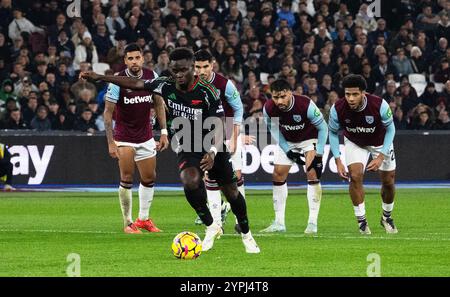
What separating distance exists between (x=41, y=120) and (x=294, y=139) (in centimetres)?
1121

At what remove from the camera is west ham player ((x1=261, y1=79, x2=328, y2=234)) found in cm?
1755

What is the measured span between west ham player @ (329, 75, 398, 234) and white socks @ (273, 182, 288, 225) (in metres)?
1.05

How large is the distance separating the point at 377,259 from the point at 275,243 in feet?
8.37

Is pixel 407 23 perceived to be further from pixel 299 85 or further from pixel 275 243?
pixel 275 243

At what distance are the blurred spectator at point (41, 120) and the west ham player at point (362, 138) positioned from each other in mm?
11756

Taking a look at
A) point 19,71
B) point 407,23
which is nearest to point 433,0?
point 407,23

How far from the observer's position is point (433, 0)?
34.4 metres

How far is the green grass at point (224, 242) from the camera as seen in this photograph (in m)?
12.7

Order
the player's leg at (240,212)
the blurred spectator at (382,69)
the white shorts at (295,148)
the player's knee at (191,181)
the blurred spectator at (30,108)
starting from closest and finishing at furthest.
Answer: the player's leg at (240,212) → the player's knee at (191,181) → the white shorts at (295,148) → the blurred spectator at (30,108) → the blurred spectator at (382,69)

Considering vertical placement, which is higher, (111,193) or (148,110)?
(148,110)

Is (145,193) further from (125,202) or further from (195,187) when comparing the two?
(195,187)

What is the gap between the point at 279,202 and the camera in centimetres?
1777

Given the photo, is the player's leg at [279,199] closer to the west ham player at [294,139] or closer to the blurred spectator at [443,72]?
the west ham player at [294,139]

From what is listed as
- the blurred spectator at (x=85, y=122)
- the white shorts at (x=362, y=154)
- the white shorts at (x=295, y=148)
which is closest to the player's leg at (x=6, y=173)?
the blurred spectator at (x=85, y=122)
